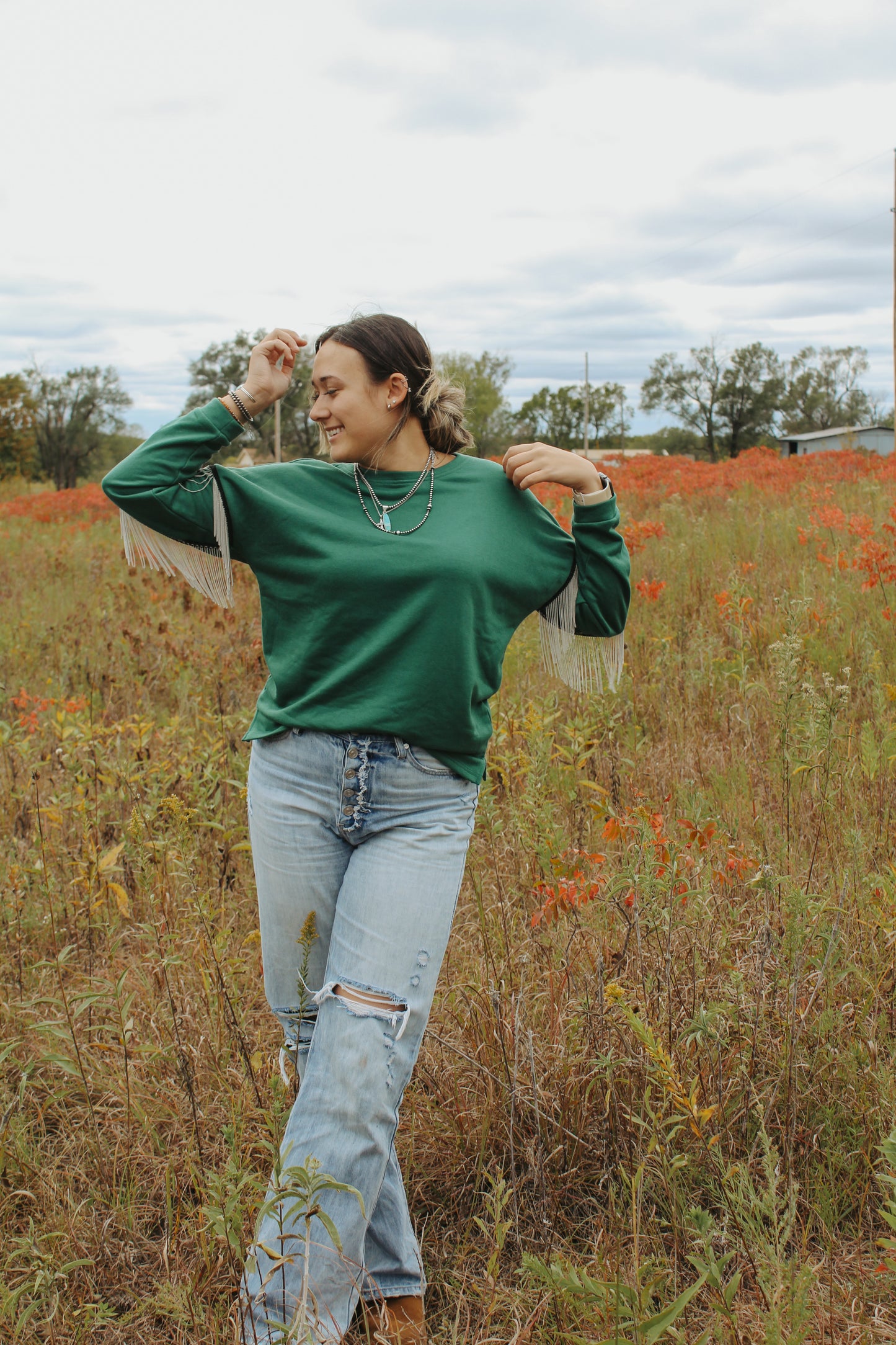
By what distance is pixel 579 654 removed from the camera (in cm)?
254

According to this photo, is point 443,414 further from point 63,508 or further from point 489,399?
point 489,399

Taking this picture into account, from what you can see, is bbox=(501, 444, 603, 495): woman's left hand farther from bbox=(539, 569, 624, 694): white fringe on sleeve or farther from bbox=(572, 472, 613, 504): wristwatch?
bbox=(539, 569, 624, 694): white fringe on sleeve

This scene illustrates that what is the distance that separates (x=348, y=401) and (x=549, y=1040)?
1.73 metres

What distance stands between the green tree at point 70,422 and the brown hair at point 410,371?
51.4 meters

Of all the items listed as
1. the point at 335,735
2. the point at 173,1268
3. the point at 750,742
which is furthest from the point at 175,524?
the point at 750,742

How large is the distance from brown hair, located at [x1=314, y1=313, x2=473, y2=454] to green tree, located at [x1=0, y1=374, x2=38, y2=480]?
4422 centimetres

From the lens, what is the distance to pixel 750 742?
13.6 feet

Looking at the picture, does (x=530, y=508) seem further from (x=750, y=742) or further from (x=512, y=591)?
(x=750, y=742)

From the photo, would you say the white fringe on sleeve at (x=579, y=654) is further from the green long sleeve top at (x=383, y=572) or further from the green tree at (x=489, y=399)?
the green tree at (x=489, y=399)

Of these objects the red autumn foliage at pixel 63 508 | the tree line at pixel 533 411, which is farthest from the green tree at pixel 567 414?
the red autumn foliage at pixel 63 508

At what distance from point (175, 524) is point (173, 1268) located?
1.68 m

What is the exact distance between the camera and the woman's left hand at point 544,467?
211 cm

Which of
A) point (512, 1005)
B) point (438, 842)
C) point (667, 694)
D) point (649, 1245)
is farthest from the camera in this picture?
point (667, 694)

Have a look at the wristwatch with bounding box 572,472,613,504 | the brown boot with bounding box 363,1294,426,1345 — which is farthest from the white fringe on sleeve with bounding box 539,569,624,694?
the brown boot with bounding box 363,1294,426,1345
